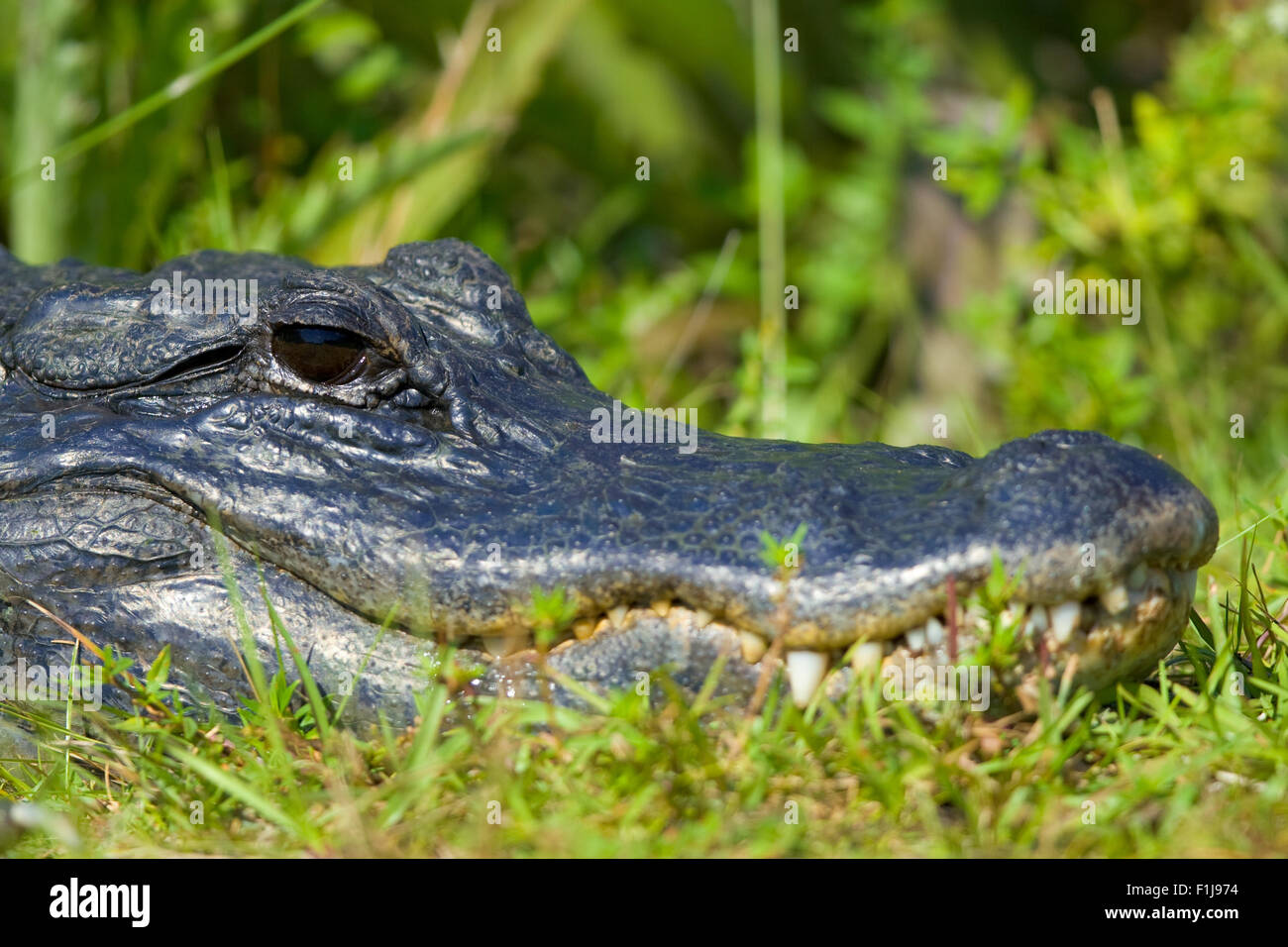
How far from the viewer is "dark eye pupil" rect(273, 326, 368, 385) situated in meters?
2.84

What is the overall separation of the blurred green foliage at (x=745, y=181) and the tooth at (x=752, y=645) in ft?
5.95

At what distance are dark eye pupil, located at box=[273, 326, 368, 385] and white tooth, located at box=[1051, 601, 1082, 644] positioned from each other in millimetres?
1535

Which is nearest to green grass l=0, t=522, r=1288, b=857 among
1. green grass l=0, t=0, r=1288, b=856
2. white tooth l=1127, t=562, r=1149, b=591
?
green grass l=0, t=0, r=1288, b=856

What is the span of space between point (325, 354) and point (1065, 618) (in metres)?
1.64

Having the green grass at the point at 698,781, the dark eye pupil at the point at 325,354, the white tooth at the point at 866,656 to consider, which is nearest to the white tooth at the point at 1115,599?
the green grass at the point at 698,781

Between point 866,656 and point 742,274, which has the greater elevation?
point 742,274

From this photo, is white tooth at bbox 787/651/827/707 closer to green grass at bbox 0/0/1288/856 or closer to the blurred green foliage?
green grass at bbox 0/0/1288/856

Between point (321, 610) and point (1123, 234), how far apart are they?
13.3 feet

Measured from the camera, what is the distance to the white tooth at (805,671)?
2307 millimetres

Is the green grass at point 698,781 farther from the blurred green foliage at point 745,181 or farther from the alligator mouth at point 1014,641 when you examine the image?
the blurred green foliage at point 745,181

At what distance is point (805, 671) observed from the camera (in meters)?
2.31

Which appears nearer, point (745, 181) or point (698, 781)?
point (698, 781)

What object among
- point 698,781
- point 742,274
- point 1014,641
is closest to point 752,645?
point 698,781

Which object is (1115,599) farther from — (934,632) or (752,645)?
(752,645)
